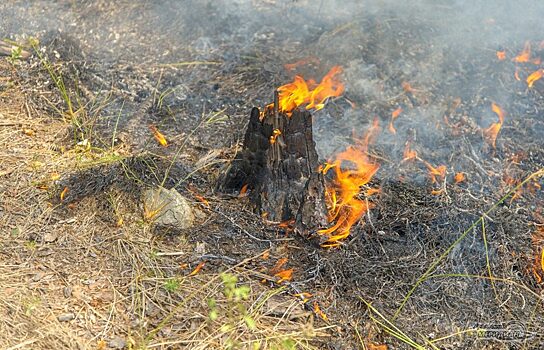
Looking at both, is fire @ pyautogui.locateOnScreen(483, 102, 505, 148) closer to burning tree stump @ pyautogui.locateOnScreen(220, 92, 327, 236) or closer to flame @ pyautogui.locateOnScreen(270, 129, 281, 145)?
burning tree stump @ pyautogui.locateOnScreen(220, 92, 327, 236)

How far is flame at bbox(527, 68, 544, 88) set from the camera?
5068 millimetres

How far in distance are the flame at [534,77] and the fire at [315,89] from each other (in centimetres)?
160

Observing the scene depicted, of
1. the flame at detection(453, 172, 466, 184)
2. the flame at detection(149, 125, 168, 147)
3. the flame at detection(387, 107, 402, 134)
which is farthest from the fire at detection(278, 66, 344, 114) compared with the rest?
the flame at detection(453, 172, 466, 184)

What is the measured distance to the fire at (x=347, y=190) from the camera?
3.65 m

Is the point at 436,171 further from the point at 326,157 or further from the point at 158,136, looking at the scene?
the point at 158,136

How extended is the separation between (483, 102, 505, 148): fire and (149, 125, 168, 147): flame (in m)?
2.44

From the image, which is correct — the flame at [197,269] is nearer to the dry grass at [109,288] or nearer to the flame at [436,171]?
the dry grass at [109,288]

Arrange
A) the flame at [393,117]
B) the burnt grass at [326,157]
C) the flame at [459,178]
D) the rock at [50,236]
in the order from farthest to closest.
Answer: the flame at [393,117] < the flame at [459,178] < the rock at [50,236] < the burnt grass at [326,157]

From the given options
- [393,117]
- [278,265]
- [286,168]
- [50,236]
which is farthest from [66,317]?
[393,117]

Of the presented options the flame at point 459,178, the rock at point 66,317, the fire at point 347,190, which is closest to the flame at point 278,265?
the fire at point 347,190

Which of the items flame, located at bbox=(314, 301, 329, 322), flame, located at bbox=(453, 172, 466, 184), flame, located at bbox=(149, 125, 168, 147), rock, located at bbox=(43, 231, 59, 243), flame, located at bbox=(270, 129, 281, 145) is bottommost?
flame, located at bbox=(314, 301, 329, 322)

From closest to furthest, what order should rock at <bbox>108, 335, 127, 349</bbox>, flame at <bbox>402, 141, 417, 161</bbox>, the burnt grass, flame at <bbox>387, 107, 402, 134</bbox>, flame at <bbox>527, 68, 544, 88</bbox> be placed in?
1. rock at <bbox>108, 335, 127, 349</bbox>
2. the burnt grass
3. flame at <bbox>402, 141, 417, 161</bbox>
4. flame at <bbox>387, 107, 402, 134</bbox>
5. flame at <bbox>527, 68, 544, 88</bbox>

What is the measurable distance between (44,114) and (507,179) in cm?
349

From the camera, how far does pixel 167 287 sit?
332 cm
